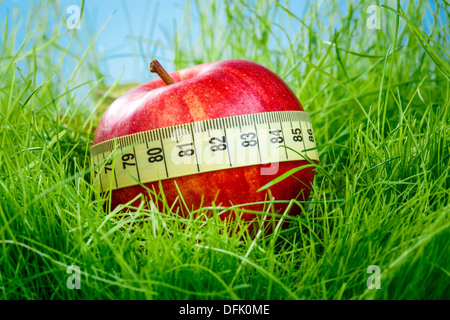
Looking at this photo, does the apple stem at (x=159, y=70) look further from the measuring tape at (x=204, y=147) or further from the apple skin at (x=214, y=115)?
the measuring tape at (x=204, y=147)

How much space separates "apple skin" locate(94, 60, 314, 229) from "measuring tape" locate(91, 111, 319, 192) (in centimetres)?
2

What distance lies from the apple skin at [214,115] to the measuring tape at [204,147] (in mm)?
17

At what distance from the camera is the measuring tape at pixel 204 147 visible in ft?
4.23

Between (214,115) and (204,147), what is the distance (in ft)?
0.29

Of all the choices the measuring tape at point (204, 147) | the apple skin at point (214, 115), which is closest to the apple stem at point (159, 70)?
the apple skin at point (214, 115)

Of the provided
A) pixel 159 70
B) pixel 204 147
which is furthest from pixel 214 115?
pixel 159 70

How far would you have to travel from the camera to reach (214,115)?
1.29 meters

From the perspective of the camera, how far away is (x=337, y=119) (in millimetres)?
2021

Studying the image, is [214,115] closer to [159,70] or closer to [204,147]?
[204,147]

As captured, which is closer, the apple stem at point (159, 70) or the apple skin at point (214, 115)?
the apple skin at point (214, 115)

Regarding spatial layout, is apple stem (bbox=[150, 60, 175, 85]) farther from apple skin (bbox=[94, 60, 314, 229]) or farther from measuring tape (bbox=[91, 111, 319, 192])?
measuring tape (bbox=[91, 111, 319, 192])

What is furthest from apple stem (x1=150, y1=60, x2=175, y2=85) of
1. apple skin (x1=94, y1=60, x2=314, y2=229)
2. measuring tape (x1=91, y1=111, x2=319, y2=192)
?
measuring tape (x1=91, y1=111, x2=319, y2=192)

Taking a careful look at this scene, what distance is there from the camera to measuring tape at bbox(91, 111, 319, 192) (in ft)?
4.23
